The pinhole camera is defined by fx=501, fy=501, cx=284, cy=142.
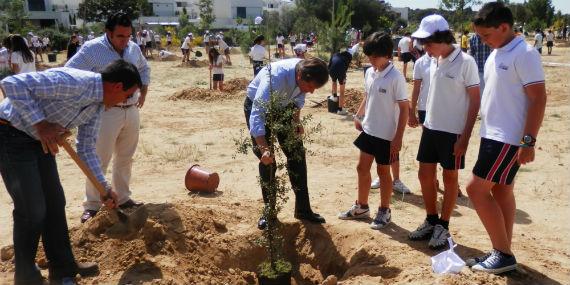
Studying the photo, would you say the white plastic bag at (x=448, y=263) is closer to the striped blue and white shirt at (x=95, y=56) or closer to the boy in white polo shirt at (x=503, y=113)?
the boy in white polo shirt at (x=503, y=113)

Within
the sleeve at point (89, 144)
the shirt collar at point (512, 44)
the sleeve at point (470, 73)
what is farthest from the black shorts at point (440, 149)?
the sleeve at point (89, 144)

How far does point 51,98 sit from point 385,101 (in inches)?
103

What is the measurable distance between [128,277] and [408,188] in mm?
3450

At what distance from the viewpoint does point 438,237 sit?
4082 mm

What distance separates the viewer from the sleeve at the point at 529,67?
10.2ft

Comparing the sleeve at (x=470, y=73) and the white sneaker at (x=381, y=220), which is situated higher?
the sleeve at (x=470, y=73)

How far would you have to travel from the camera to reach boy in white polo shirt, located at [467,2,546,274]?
314 centimetres

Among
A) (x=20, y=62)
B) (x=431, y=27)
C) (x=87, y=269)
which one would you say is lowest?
(x=87, y=269)

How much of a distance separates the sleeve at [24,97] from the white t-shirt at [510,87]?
288 centimetres

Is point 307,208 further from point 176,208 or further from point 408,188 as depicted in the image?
point 408,188

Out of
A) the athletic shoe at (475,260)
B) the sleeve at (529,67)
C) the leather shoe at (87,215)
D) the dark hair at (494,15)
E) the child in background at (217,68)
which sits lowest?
the leather shoe at (87,215)

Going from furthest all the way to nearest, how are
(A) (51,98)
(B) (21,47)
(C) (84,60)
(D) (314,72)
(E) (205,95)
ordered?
(E) (205,95)
(B) (21,47)
(C) (84,60)
(D) (314,72)
(A) (51,98)

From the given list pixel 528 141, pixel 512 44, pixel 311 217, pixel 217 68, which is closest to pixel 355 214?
pixel 311 217

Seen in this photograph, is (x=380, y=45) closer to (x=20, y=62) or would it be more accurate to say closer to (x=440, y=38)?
(x=440, y=38)
